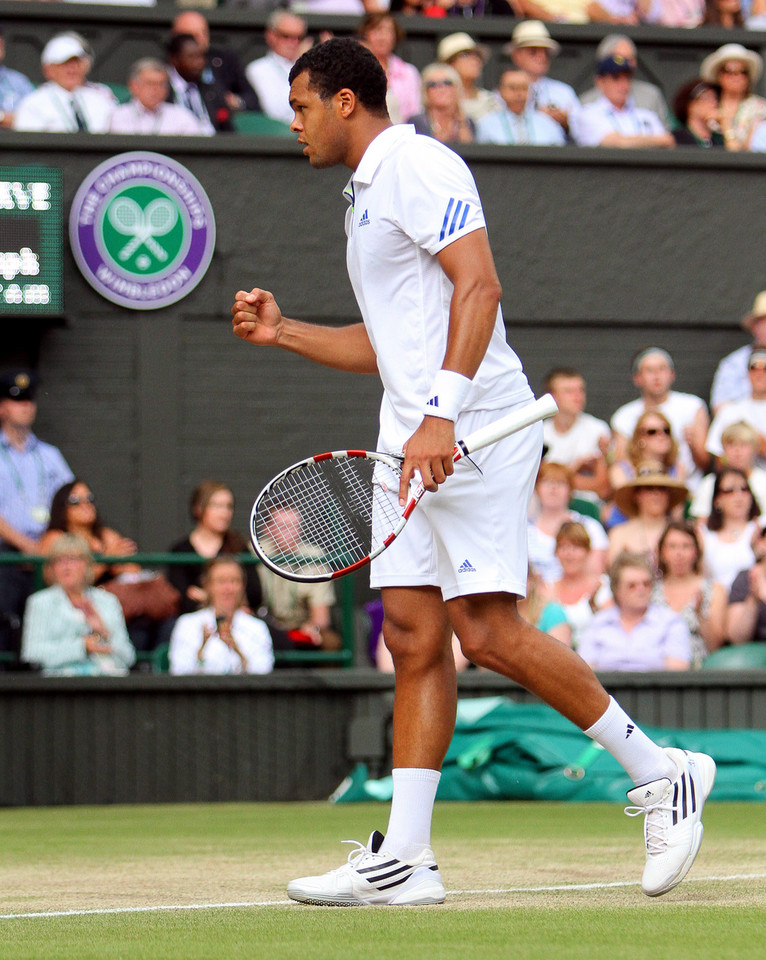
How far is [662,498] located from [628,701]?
4.44 feet

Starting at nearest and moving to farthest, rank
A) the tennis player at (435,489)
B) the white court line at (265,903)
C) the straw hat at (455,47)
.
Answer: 1. the white court line at (265,903)
2. the tennis player at (435,489)
3. the straw hat at (455,47)

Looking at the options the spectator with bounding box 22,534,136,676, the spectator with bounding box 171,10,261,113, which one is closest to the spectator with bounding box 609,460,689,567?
the spectator with bounding box 22,534,136,676

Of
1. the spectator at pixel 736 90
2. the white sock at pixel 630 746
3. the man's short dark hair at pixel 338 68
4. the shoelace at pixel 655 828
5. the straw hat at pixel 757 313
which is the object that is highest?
the spectator at pixel 736 90

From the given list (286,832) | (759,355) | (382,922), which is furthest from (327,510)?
(759,355)

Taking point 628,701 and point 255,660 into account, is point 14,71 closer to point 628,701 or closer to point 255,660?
point 255,660

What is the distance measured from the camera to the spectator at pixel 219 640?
29.0ft

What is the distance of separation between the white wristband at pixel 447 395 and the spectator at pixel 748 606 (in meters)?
5.28

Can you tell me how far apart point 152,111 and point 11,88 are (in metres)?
0.96

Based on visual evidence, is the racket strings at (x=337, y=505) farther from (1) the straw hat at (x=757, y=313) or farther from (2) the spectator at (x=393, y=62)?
(1) the straw hat at (x=757, y=313)

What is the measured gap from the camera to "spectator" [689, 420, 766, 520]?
10.1 m

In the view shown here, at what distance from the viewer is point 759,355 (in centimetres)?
1092

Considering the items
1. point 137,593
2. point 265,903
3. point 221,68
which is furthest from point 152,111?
point 265,903

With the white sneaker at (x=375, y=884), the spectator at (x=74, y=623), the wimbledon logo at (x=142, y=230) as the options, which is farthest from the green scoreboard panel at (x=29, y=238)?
the white sneaker at (x=375, y=884)

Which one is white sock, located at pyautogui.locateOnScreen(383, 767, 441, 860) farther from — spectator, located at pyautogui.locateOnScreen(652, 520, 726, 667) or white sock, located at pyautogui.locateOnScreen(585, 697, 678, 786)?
spectator, located at pyautogui.locateOnScreen(652, 520, 726, 667)
